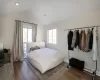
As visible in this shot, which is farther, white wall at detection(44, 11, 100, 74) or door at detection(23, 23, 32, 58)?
door at detection(23, 23, 32, 58)

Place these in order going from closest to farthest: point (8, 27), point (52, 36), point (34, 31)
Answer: point (8, 27), point (34, 31), point (52, 36)

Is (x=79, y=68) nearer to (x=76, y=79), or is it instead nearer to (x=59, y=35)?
(x=76, y=79)

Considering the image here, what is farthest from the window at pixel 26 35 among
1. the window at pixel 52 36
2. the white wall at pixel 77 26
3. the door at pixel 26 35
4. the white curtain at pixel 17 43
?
the white wall at pixel 77 26

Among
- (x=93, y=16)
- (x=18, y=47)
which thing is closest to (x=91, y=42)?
(x=93, y=16)

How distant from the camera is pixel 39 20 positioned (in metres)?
4.53

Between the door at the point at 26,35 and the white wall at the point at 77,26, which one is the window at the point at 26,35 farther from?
the white wall at the point at 77,26

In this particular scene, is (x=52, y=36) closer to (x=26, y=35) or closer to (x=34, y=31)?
(x=34, y=31)

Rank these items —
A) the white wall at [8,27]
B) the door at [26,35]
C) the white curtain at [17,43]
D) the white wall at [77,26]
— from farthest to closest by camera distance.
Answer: the door at [26,35]
the white curtain at [17,43]
the white wall at [8,27]
the white wall at [77,26]

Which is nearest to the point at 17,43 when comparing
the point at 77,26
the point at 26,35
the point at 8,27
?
the point at 26,35

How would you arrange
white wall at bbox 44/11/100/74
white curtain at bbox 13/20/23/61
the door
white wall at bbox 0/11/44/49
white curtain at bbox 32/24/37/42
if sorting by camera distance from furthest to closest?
white curtain at bbox 32/24/37/42
the door
white curtain at bbox 13/20/23/61
white wall at bbox 0/11/44/49
white wall at bbox 44/11/100/74

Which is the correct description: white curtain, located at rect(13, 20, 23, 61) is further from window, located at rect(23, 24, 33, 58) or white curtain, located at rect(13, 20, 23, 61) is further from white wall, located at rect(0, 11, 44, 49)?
window, located at rect(23, 24, 33, 58)

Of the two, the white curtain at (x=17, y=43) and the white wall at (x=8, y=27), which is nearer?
the white wall at (x=8, y=27)

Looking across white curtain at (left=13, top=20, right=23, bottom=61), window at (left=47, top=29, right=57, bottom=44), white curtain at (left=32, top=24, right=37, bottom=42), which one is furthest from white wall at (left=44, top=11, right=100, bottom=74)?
white curtain at (left=13, top=20, right=23, bottom=61)

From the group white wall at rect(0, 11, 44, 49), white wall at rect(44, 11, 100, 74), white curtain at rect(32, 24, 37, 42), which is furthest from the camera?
white curtain at rect(32, 24, 37, 42)
